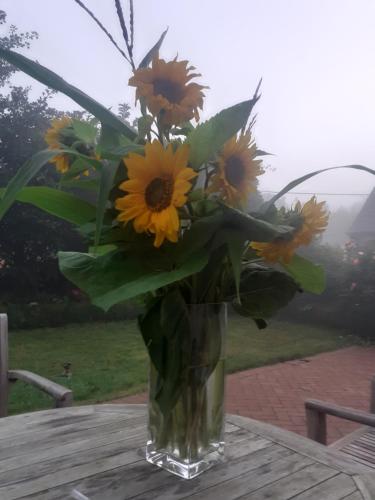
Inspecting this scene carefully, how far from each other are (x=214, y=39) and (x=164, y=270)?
758 millimetres

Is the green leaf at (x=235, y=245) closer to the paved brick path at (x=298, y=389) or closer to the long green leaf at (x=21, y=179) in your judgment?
the long green leaf at (x=21, y=179)

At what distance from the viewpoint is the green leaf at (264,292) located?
3.07ft

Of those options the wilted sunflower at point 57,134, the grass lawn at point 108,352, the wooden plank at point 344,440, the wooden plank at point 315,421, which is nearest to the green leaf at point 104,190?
the wilted sunflower at point 57,134

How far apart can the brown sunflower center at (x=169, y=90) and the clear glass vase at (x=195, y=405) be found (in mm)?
381

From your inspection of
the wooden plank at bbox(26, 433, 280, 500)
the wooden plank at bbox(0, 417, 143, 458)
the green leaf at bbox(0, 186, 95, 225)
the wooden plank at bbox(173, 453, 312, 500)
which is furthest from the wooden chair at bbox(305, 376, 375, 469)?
the green leaf at bbox(0, 186, 95, 225)

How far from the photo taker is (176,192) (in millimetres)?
715

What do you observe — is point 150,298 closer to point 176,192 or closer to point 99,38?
point 176,192

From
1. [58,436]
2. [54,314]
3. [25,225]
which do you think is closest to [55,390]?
[58,436]

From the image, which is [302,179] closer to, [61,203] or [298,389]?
[61,203]

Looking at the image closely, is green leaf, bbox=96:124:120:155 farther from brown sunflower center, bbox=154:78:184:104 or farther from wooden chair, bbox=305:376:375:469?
wooden chair, bbox=305:376:375:469

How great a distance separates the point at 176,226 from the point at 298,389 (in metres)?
3.56

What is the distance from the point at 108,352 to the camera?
5.13 metres

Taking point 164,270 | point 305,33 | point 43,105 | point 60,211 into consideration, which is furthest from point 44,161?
point 43,105

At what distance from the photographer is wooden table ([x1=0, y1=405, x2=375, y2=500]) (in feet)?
2.99
